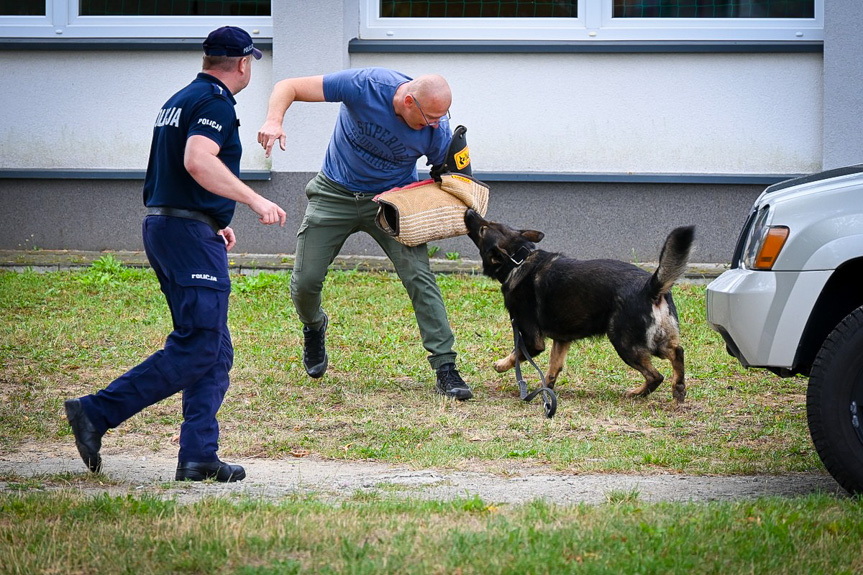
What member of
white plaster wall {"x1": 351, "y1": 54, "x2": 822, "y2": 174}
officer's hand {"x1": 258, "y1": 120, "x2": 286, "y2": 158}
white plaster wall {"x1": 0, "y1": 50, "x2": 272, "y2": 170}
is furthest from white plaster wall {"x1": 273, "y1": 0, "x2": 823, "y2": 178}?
officer's hand {"x1": 258, "y1": 120, "x2": 286, "y2": 158}

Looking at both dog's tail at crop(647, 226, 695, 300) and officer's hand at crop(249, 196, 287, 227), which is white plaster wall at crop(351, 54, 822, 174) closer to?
dog's tail at crop(647, 226, 695, 300)

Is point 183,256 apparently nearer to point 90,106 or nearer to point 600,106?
point 600,106

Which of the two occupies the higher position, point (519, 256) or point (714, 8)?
point (714, 8)

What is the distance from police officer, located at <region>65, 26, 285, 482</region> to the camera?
463 centimetres

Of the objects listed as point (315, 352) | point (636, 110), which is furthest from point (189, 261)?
point (636, 110)

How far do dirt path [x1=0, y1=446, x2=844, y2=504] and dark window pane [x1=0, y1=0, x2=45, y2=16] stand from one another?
7.92m

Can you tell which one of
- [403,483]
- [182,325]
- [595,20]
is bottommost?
[403,483]

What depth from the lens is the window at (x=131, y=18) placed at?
1159 cm

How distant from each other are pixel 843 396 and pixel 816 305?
1.40 ft

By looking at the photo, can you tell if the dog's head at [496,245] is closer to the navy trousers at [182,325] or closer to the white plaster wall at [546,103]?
the navy trousers at [182,325]

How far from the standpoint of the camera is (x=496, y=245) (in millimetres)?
6859

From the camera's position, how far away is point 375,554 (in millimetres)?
3537

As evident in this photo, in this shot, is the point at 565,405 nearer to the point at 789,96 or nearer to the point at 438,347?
the point at 438,347

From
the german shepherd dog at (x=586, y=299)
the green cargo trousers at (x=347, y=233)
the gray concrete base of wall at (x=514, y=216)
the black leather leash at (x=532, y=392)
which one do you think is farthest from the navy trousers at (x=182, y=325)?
the gray concrete base of wall at (x=514, y=216)
